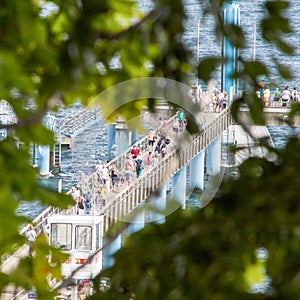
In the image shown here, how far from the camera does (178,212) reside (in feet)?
1.33

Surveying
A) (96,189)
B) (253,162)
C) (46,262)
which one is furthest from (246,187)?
(96,189)

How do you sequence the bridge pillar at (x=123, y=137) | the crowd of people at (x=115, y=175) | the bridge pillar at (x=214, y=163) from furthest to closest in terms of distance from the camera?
the crowd of people at (x=115, y=175), the bridge pillar at (x=123, y=137), the bridge pillar at (x=214, y=163)

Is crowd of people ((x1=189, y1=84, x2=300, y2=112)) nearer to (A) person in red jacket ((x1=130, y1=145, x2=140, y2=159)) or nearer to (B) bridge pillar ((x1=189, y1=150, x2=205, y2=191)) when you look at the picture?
(B) bridge pillar ((x1=189, y1=150, x2=205, y2=191))

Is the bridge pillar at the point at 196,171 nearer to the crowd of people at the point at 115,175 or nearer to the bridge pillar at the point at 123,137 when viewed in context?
the bridge pillar at the point at 123,137

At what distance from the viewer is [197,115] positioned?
0.42m

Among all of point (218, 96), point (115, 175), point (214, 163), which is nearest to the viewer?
point (214, 163)

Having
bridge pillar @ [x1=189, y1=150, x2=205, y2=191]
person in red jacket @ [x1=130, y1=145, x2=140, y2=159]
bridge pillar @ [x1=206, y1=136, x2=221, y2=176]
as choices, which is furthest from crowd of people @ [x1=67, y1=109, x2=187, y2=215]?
bridge pillar @ [x1=206, y1=136, x2=221, y2=176]

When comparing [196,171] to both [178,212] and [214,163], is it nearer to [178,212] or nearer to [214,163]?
[214,163]

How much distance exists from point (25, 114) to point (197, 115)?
83mm

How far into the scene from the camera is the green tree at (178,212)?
1.14 feet

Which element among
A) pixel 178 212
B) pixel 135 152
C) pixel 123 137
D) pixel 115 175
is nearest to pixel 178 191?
pixel 123 137

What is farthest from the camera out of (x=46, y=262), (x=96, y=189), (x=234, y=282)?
(x=96, y=189)

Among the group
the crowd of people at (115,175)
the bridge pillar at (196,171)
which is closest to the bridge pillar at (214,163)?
the bridge pillar at (196,171)

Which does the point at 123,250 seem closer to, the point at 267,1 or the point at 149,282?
the point at 149,282
